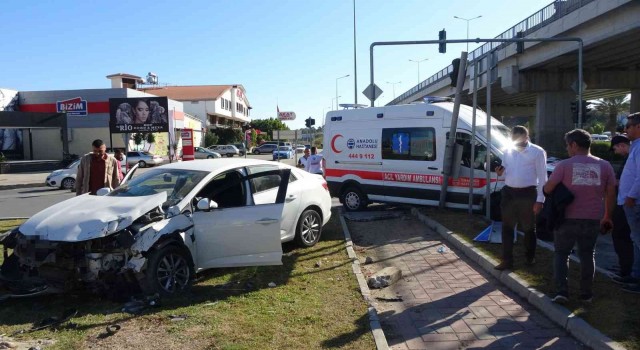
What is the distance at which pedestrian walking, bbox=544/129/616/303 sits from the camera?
4.89m

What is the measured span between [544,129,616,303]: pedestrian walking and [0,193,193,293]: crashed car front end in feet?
13.6

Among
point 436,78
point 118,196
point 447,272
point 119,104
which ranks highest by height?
point 436,78

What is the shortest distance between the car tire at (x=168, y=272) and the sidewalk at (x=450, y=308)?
2176mm

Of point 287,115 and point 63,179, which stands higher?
point 287,115

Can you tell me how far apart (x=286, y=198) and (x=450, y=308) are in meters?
3.22

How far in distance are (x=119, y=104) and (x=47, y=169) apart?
41.1ft

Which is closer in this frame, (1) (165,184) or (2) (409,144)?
(1) (165,184)

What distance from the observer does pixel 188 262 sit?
19.4ft

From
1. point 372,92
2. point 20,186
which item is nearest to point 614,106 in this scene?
point 372,92

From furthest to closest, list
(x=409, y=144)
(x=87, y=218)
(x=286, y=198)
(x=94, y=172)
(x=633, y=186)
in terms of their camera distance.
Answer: (x=409, y=144) → (x=94, y=172) → (x=286, y=198) → (x=87, y=218) → (x=633, y=186)

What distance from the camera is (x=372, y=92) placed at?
17531mm

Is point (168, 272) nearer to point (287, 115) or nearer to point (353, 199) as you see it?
point (353, 199)

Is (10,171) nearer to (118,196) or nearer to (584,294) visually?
(118,196)

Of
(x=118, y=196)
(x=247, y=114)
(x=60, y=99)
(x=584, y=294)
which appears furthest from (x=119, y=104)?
(x=247, y=114)
